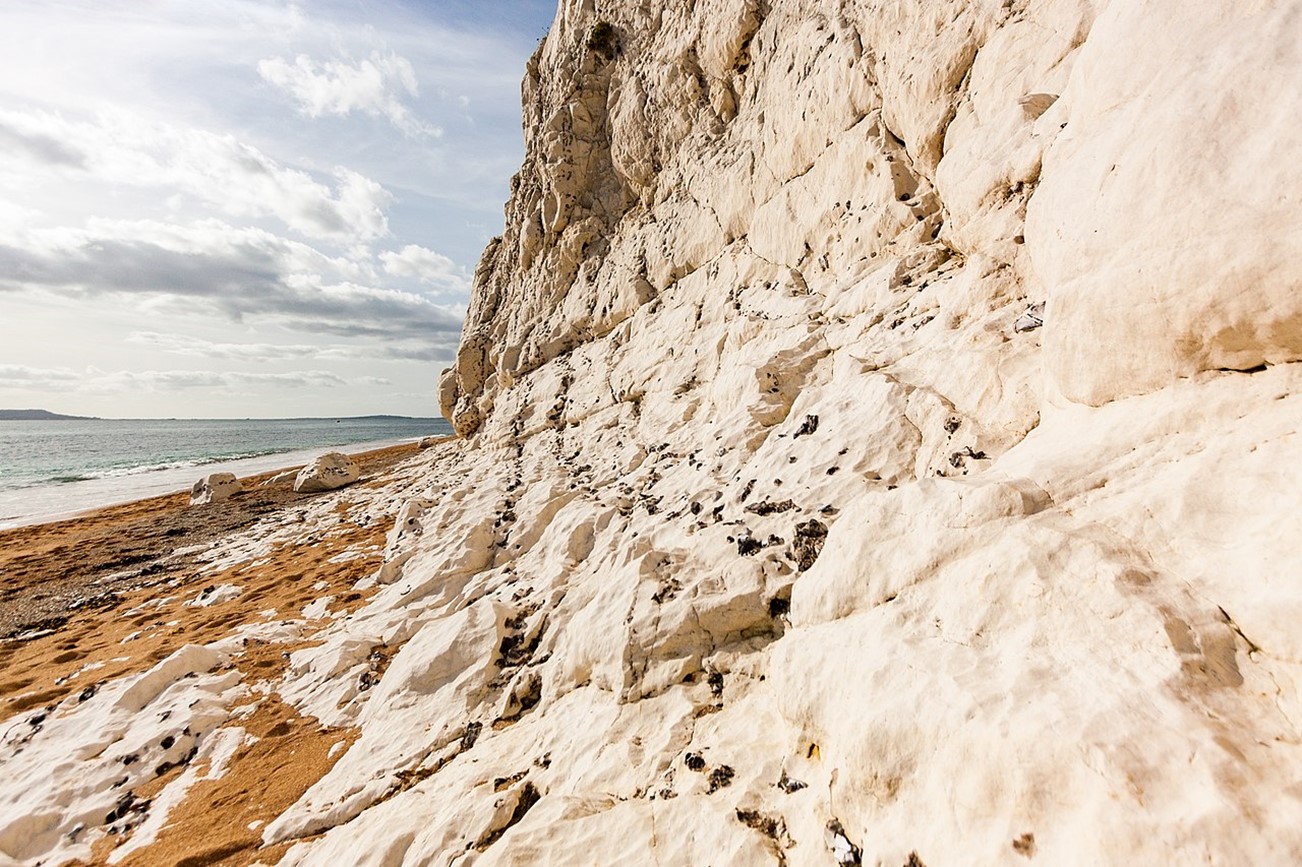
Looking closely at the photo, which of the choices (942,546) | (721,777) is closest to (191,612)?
(721,777)

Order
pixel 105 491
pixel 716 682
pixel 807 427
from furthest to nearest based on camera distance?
pixel 105 491 → pixel 807 427 → pixel 716 682

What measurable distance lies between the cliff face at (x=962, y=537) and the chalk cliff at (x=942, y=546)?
0.02 metres

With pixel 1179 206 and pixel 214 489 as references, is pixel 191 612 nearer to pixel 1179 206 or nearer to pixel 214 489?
pixel 1179 206

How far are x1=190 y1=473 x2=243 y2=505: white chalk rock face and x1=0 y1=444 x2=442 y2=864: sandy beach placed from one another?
5.71 feet

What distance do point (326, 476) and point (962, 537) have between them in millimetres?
28944

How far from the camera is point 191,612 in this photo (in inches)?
419

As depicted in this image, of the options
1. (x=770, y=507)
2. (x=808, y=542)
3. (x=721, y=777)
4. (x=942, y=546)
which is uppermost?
(x=942, y=546)

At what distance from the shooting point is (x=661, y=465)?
9.16 meters

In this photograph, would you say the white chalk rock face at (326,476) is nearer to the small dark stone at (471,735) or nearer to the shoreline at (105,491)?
the shoreline at (105,491)

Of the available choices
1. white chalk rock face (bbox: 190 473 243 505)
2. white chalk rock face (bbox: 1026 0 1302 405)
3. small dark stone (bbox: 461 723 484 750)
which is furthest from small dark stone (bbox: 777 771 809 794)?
white chalk rock face (bbox: 190 473 243 505)

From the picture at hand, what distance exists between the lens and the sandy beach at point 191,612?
5328 mm

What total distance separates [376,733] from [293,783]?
83 cm

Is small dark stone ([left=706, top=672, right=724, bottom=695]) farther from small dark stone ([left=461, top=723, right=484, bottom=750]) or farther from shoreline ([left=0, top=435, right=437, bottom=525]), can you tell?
shoreline ([left=0, top=435, right=437, bottom=525])

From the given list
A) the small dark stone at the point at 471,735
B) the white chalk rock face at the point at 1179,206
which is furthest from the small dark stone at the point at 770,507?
the small dark stone at the point at 471,735
